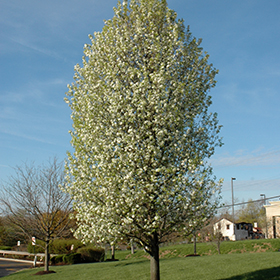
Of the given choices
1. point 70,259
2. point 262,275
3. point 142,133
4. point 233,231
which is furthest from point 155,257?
point 233,231

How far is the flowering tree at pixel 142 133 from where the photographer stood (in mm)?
8398

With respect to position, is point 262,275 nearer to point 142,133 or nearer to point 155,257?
point 155,257

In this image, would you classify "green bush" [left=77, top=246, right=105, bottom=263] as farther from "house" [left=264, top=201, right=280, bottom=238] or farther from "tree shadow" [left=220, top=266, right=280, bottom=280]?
"house" [left=264, top=201, right=280, bottom=238]

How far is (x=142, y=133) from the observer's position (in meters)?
8.77

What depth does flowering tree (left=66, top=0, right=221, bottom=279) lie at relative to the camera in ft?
27.6

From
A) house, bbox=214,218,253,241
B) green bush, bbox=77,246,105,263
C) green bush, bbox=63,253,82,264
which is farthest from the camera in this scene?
house, bbox=214,218,253,241

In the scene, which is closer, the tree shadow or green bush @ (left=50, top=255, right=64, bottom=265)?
the tree shadow

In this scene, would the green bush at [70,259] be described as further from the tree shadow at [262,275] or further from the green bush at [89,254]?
the tree shadow at [262,275]

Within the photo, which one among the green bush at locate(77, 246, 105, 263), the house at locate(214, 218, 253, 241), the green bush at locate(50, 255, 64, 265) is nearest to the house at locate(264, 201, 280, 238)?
the house at locate(214, 218, 253, 241)

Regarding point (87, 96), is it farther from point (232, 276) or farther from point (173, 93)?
point (232, 276)

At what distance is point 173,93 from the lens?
892cm

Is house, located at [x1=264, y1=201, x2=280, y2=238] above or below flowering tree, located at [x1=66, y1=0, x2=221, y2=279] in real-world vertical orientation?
below

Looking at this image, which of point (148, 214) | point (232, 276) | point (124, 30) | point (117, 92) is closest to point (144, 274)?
point (232, 276)

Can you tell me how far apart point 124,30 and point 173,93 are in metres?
3.10
